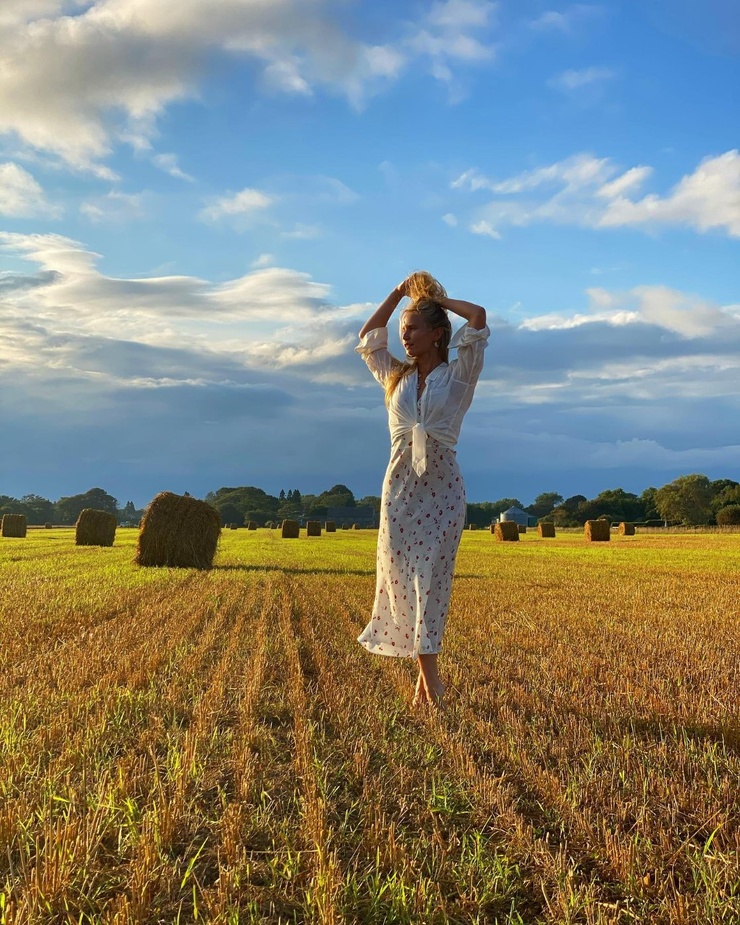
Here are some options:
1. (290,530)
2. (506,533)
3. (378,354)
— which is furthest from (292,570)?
(290,530)

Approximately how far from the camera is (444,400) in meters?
4.51

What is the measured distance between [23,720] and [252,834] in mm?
1898

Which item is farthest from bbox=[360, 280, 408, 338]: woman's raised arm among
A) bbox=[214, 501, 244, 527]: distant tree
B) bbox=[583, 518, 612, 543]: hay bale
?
bbox=[214, 501, 244, 527]: distant tree

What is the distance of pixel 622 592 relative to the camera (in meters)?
11.3

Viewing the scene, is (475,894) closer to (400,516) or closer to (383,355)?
(400,516)

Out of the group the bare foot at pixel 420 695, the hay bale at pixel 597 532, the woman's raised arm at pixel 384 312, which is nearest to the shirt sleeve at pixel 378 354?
the woman's raised arm at pixel 384 312

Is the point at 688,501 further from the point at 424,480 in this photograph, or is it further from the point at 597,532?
the point at 424,480

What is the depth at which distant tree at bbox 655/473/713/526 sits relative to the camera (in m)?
87.5

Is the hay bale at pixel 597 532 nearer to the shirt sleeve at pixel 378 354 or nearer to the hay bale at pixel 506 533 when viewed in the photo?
the hay bale at pixel 506 533

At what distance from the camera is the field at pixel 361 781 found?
222 centimetres

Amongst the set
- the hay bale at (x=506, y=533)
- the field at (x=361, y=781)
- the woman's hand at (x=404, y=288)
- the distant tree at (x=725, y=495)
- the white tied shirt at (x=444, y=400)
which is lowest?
the field at (x=361, y=781)

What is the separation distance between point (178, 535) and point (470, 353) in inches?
563

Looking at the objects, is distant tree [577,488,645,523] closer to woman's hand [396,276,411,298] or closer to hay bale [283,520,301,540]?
hay bale [283,520,301,540]

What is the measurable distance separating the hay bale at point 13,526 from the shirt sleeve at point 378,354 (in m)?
36.8
